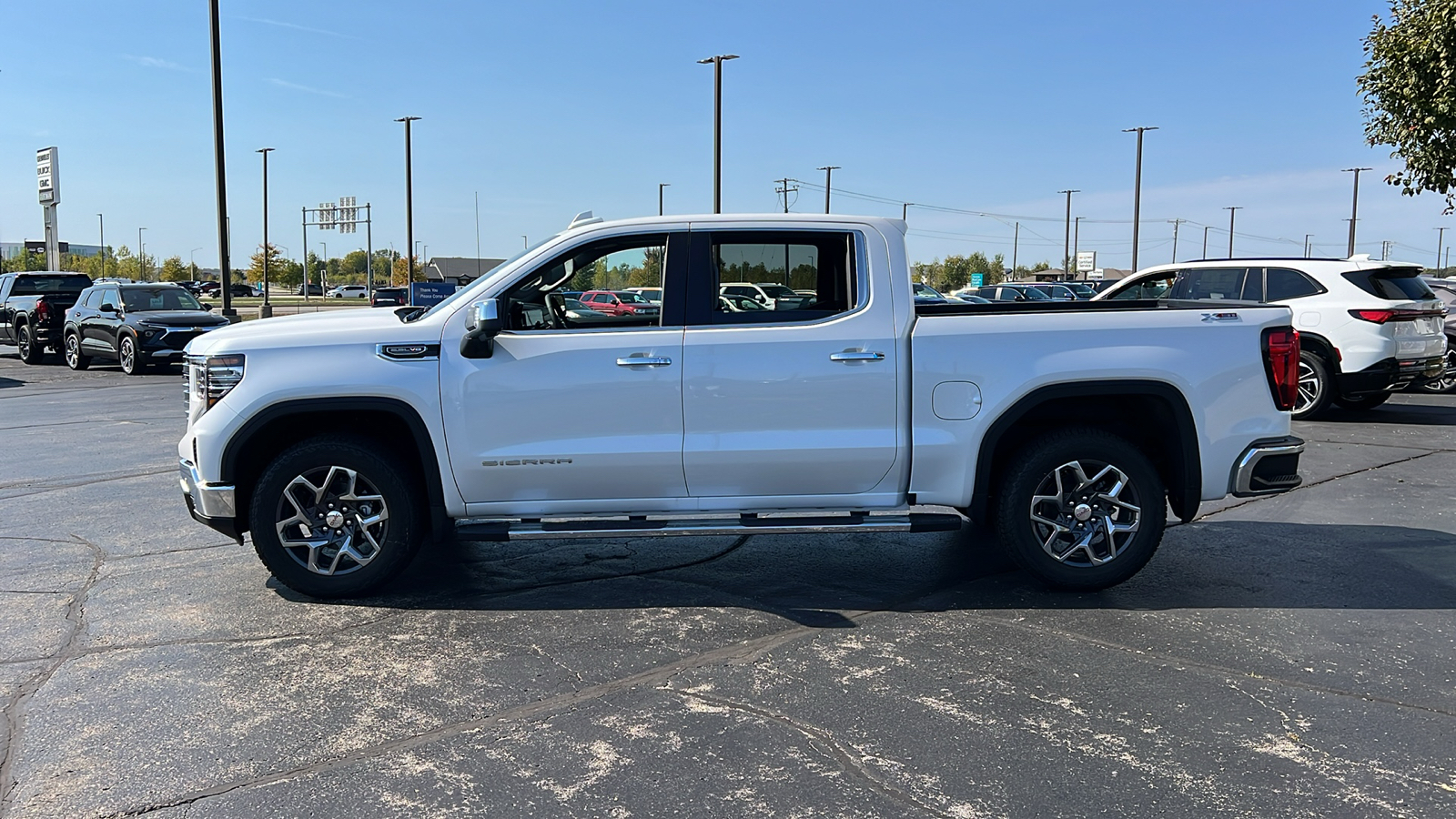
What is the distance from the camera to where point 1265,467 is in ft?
18.5

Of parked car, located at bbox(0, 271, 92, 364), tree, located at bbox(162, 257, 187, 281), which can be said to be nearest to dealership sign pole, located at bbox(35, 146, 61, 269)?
parked car, located at bbox(0, 271, 92, 364)

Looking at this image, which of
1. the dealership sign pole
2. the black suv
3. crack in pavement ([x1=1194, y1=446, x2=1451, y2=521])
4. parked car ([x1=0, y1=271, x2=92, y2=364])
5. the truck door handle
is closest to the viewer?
the truck door handle

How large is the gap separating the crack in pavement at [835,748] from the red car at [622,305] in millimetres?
1971

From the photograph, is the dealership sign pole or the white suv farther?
the dealership sign pole

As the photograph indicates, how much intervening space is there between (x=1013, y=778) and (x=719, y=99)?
1226 inches

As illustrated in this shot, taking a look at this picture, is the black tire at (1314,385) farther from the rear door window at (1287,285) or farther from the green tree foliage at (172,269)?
the green tree foliage at (172,269)

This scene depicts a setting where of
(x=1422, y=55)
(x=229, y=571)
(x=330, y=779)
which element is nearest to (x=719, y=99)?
(x=1422, y=55)

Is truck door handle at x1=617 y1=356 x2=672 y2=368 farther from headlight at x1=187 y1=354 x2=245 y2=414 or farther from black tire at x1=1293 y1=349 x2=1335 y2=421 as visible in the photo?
black tire at x1=1293 y1=349 x2=1335 y2=421

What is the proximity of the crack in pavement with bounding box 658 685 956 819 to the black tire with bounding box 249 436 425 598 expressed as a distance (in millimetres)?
1879

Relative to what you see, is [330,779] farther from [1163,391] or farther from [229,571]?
[1163,391]

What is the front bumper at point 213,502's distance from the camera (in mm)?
5492

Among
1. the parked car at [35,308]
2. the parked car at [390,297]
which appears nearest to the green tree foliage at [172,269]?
the parked car at [390,297]

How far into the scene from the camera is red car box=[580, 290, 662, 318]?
18.3 feet

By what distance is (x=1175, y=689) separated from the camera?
441 centimetres
